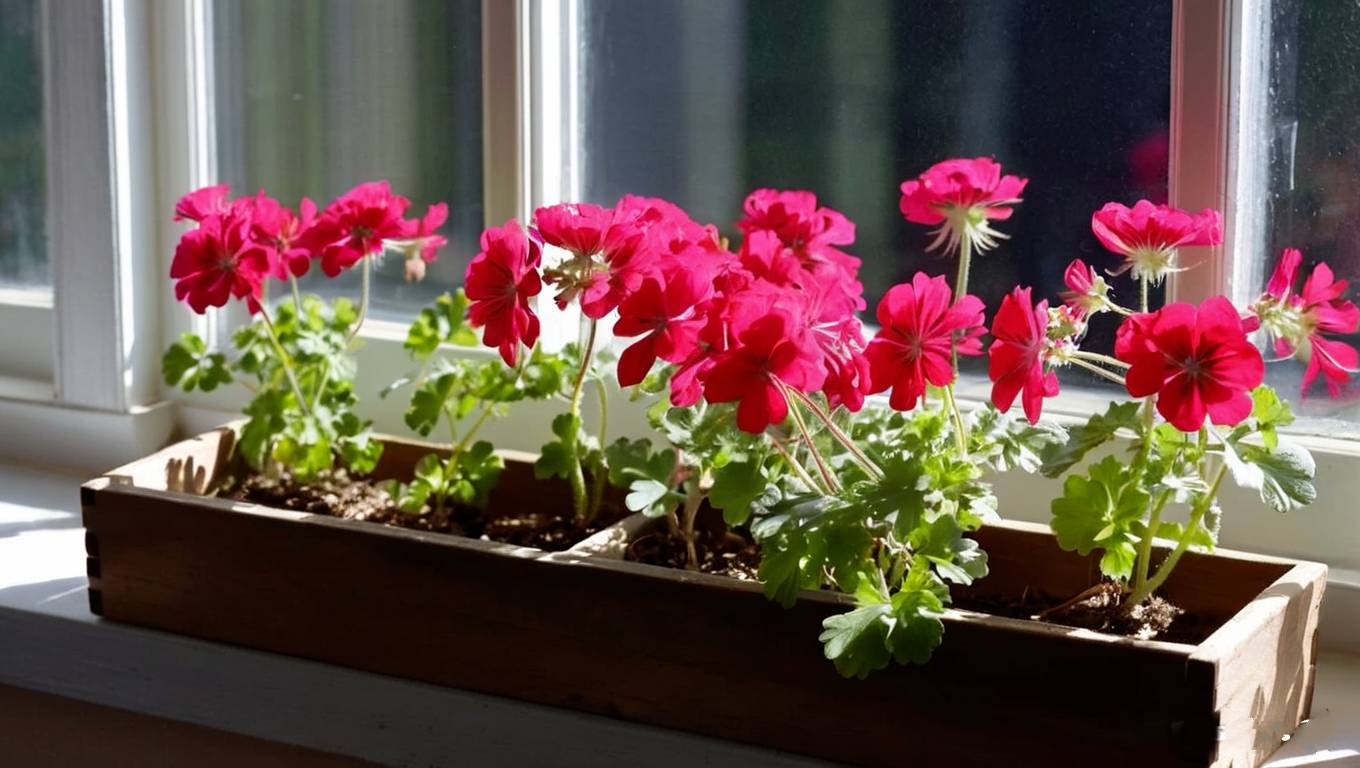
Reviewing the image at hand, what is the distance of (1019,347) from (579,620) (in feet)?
1.28

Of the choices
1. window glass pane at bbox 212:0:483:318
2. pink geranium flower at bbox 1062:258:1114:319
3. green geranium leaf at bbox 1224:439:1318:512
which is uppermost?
window glass pane at bbox 212:0:483:318

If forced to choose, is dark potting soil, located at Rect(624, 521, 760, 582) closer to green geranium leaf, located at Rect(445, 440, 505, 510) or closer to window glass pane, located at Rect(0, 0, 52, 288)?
green geranium leaf, located at Rect(445, 440, 505, 510)

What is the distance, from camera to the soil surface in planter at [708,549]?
1.33 m

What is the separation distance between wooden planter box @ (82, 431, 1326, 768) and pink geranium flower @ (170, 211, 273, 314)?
0.18 meters

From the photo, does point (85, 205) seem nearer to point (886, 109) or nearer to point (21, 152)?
point (21, 152)

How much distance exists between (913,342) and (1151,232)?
0.19 metres

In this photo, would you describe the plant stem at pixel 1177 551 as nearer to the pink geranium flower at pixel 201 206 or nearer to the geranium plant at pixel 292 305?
the geranium plant at pixel 292 305

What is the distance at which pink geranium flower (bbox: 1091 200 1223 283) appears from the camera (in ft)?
3.72

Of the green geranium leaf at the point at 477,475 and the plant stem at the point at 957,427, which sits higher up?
the plant stem at the point at 957,427

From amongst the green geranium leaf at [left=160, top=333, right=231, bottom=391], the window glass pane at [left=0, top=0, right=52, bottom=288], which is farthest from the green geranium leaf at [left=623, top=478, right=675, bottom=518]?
the window glass pane at [left=0, top=0, right=52, bottom=288]

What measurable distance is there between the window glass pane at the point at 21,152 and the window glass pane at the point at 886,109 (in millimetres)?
713

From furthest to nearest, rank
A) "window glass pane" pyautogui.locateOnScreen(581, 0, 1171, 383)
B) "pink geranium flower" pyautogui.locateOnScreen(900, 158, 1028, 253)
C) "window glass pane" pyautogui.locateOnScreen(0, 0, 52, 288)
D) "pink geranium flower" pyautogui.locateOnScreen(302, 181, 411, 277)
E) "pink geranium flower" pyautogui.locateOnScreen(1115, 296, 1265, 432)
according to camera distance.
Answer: "window glass pane" pyautogui.locateOnScreen(0, 0, 52, 288), "pink geranium flower" pyautogui.locateOnScreen(302, 181, 411, 277), "window glass pane" pyautogui.locateOnScreen(581, 0, 1171, 383), "pink geranium flower" pyautogui.locateOnScreen(900, 158, 1028, 253), "pink geranium flower" pyautogui.locateOnScreen(1115, 296, 1265, 432)

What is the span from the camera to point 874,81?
59.0 inches

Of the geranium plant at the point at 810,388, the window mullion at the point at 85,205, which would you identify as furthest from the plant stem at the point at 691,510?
the window mullion at the point at 85,205
